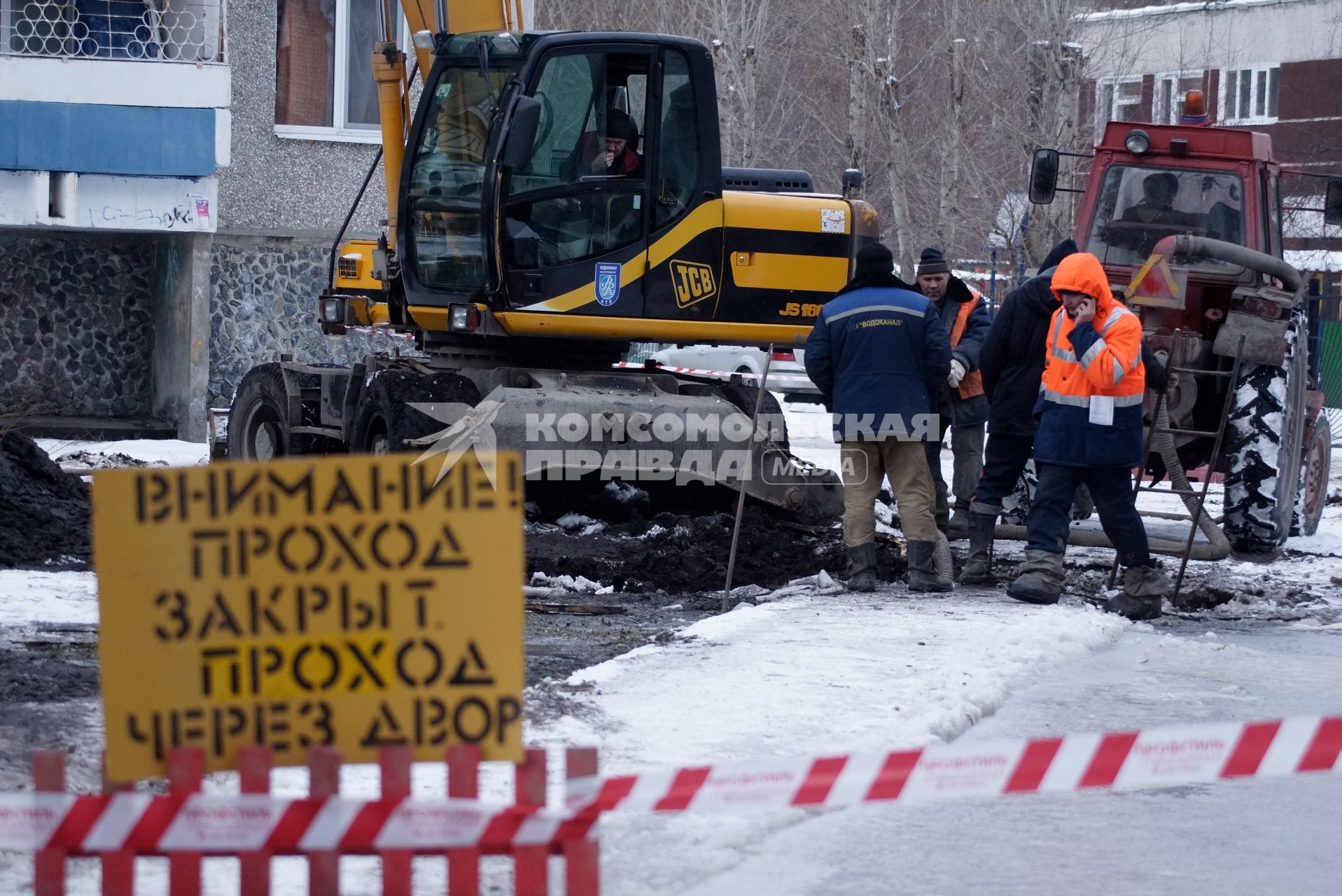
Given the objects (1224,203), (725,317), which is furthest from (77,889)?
(1224,203)

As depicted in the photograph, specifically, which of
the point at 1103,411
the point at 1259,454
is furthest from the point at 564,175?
the point at 1259,454

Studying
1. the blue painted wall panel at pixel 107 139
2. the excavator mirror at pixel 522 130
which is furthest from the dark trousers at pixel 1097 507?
the blue painted wall panel at pixel 107 139

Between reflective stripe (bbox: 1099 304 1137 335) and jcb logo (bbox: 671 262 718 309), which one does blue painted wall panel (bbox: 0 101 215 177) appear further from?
reflective stripe (bbox: 1099 304 1137 335)

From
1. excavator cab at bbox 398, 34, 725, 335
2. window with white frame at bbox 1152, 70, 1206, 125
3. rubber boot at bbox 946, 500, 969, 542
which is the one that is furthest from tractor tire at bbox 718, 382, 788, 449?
window with white frame at bbox 1152, 70, 1206, 125

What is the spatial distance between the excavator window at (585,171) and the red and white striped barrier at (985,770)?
784 centimetres

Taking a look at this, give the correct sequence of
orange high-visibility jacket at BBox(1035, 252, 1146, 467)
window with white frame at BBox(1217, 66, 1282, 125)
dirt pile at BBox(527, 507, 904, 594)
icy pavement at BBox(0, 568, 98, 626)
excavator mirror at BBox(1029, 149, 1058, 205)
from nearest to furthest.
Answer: icy pavement at BBox(0, 568, 98, 626)
orange high-visibility jacket at BBox(1035, 252, 1146, 467)
dirt pile at BBox(527, 507, 904, 594)
excavator mirror at BBox(1029, 149, 1058, 205)
window with white frame at BBox(1217, 66, 1282, 125)

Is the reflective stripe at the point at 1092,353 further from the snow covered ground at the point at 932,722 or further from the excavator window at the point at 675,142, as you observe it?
the excavator window at the point at 675,142

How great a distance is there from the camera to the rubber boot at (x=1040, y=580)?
9.45 meters

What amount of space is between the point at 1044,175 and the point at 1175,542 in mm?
3014

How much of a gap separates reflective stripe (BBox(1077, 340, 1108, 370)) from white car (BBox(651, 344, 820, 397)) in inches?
736

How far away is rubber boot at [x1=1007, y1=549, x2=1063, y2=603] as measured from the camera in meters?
9.45

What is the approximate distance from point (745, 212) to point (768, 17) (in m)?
22.0

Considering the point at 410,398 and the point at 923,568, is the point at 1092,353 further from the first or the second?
the point at 410,398

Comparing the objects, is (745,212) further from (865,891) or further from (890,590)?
(865,891)
